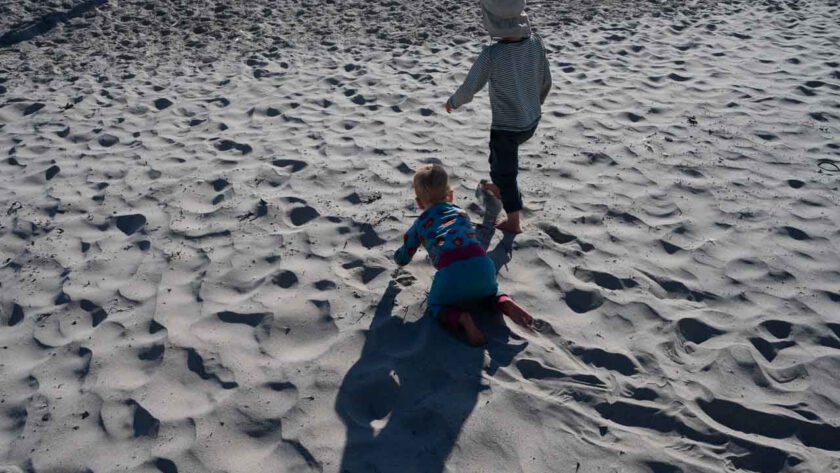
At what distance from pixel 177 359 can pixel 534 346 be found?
170 cm

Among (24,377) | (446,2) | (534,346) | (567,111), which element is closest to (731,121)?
(567,111)

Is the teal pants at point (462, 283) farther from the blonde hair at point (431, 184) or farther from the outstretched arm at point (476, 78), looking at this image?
the outstretched arm at point (476, 78)

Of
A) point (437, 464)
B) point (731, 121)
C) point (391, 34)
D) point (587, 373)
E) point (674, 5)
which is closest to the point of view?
point (437, 464)

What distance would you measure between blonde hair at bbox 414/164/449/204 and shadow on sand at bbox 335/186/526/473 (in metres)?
0.61

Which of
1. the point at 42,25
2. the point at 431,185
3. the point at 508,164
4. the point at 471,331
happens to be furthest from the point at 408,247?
the point at 42,25

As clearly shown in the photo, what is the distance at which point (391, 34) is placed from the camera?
805cm

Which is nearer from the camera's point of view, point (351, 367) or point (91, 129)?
point (351, 367)

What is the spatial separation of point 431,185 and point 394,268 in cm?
60

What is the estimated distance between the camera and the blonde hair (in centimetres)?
356

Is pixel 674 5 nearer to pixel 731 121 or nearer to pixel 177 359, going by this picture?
pixel 731 121

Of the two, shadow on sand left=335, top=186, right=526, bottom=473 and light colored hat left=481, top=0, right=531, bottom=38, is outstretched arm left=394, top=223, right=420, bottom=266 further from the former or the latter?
light colored hat left=481, top=0, right=531, bottom=38

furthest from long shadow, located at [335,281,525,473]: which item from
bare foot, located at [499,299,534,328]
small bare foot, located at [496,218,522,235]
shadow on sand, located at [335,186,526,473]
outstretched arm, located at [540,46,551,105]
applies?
outstretched arm, located at [540,46,551,105]

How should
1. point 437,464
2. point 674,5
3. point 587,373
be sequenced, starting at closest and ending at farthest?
point 437,464
point 587,373
point 674,5

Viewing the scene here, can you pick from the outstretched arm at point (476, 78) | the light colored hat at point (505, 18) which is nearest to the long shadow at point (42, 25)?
the outstretched arm at point (476, 78)
